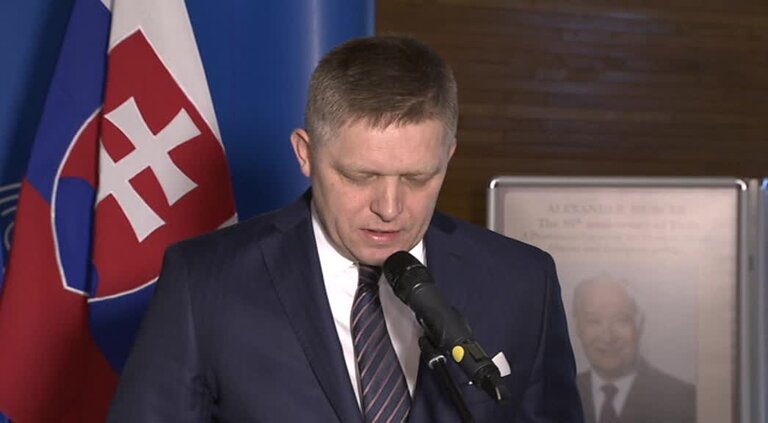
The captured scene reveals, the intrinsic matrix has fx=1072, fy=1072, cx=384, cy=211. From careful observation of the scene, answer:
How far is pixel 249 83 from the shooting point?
2.37 metres

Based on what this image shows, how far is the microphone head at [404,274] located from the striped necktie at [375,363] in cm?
26

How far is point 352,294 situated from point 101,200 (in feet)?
2.79

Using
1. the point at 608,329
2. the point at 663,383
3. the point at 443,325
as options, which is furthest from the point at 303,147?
the point at 663,383

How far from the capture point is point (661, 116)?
15.1 feet

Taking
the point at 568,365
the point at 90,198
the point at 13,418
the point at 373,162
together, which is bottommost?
the point at 13,418

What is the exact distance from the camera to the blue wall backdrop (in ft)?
7.75

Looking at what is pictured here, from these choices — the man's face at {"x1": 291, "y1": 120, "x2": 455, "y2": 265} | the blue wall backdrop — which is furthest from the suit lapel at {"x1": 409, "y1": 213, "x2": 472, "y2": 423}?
the blue wall backdrop

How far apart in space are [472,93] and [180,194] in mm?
2275

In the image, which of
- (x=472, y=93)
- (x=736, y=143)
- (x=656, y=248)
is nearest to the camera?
(x=656, y=248)

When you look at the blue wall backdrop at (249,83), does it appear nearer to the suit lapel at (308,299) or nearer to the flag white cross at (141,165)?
the flag white cross at (141,165)

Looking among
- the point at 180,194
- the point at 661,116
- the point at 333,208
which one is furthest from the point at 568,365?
the point at 661,116

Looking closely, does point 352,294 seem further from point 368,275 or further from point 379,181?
point 379,181

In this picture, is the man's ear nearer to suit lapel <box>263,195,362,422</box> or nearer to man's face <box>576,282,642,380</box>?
suit lapel <box>263,195,362,422</box>

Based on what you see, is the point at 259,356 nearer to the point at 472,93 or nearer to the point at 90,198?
the point at 90,198
